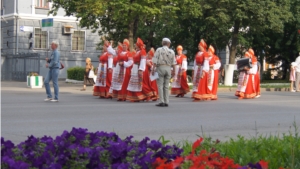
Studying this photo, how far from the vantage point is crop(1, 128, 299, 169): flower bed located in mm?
4602

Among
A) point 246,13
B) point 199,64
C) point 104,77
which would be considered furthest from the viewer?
point 246,13

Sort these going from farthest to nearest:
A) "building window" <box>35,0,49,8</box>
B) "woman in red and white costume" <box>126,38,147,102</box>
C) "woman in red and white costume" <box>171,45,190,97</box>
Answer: "building window" <box>35,0,49,8</box>
"woman in red and white costume" <box>171,45,190,97</box>
"woman in red and white costume" <box>126,38,147,102</box>

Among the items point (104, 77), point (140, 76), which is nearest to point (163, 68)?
point (140, 76)

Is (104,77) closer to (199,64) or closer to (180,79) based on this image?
(180,79)

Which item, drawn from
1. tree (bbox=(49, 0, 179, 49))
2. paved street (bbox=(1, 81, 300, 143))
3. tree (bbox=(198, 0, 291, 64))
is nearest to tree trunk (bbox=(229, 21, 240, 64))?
tree (bbox=(198, 0, 291, 64))

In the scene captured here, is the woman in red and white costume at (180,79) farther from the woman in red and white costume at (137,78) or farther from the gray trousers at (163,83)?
the gray trousers at (163,83)

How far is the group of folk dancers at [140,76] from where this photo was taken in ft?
64.5

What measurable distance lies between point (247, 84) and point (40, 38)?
2798cm

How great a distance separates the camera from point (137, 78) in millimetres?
19672

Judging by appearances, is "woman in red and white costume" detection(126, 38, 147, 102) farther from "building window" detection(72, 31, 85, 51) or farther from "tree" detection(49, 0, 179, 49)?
"building window" detection(72, 31, 85, 51)

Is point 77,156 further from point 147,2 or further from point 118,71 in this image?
point 147,2

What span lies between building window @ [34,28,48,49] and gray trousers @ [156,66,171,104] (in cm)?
3061

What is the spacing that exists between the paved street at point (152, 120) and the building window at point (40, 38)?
1160 inches

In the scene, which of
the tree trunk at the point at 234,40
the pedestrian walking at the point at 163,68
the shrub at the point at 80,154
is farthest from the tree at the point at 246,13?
the shrub at the point at 80,154
